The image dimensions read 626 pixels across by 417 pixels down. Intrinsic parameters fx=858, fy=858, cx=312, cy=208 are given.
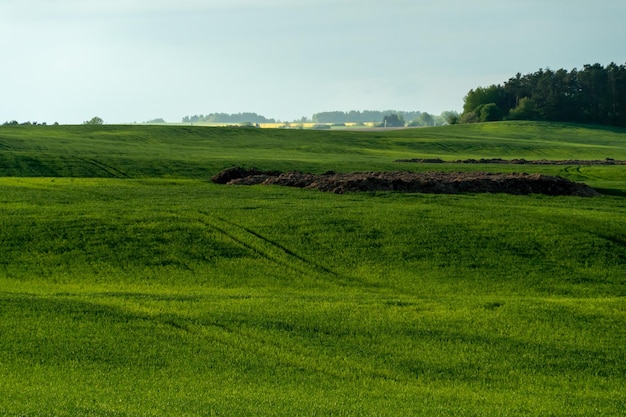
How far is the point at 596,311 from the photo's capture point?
1817cm

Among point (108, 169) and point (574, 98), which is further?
point (574, 98)

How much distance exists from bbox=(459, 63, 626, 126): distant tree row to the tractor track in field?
115m

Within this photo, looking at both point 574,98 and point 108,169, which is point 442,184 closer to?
point 108,169

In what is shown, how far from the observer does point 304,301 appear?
1875cm

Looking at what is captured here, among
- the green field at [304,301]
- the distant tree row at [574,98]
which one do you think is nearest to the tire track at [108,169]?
→ the green field at [304,301]

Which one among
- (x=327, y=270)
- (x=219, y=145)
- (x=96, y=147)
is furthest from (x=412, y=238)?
(x=219, y=145)

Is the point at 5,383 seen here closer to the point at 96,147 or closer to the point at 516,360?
the point at 516,360

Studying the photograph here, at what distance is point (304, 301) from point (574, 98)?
413 feet

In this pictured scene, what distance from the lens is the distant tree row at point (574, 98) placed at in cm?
13250

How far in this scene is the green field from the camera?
12641mm

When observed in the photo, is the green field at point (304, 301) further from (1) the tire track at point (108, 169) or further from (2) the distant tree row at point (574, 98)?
(2) the distant tree row at point (574, 98)

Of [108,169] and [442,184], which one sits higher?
[108,169]

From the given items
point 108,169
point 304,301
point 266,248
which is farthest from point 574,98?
point 304,301

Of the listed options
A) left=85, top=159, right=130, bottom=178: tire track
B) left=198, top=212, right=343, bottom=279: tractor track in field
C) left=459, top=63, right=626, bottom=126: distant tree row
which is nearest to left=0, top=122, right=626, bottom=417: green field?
left=198, top=212, right=343, bottom=279: tractor track in field
